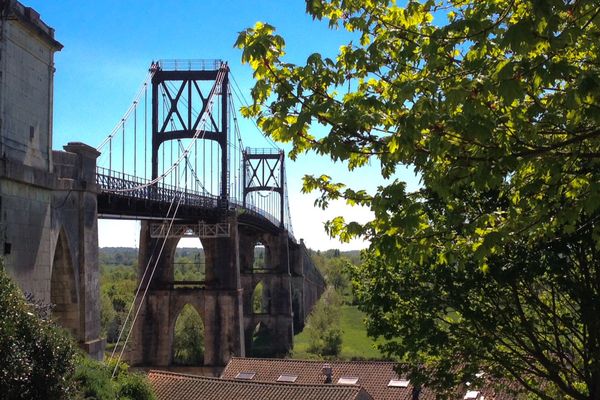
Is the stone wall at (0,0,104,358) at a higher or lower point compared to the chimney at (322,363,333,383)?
higher

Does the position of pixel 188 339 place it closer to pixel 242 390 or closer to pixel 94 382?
pixel 242 390

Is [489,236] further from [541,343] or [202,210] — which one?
[202,210]

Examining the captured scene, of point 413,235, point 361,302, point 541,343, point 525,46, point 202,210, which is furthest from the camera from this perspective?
point 202,210

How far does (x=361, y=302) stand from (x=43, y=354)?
4910mm

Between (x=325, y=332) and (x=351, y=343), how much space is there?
568 centimetres

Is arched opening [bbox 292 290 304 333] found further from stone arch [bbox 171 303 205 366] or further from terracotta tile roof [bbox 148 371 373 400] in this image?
terracotta tile roof [bbox 148 371 373 400]

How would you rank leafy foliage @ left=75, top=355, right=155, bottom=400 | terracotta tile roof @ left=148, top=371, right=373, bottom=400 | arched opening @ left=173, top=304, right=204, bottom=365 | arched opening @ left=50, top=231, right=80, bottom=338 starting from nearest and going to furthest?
leafy foliage @ left=75, top=355, right=155, bottom=400 < arched opening @ left=50, top=231, right=80, bottom=338 < terracotta tile roof @ left=148, top=371, right=373, bottom=400 < arched opening @ left=173, top=304, right=204, bottom=365

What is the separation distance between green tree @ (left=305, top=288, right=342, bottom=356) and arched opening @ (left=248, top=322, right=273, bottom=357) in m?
3.37

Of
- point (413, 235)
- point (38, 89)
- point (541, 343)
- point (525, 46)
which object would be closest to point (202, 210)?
point (38, 89)

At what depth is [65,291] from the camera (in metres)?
14.8

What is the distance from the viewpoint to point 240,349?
108ft

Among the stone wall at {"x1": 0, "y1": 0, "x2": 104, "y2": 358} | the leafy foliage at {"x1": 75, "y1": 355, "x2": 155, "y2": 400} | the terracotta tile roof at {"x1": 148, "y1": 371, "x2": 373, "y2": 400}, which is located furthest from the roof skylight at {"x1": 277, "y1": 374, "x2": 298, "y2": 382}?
the stone wall at {"x1": 0, "y1": 0, "x2": 104, "y2": 358}

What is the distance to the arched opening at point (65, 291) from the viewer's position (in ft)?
48.1

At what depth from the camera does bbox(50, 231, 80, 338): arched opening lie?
14.7 metres
